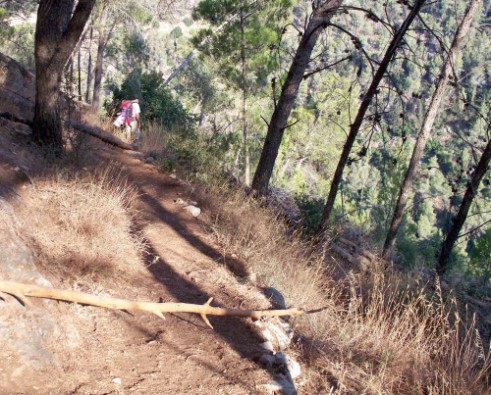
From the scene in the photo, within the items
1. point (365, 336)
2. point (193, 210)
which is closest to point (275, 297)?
point (365, 336)

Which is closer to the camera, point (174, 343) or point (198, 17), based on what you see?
point (174, 343)

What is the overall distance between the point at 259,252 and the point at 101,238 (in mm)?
1562

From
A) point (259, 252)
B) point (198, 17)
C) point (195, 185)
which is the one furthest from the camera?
point (198, 17)

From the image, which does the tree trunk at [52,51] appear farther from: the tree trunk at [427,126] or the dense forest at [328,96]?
the tree trunk at [427,126]

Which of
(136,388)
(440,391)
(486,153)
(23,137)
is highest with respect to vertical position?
(486,153)

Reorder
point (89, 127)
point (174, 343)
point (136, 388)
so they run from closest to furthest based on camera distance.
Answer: point (136, 388), point (174, 343), point (89, 127)

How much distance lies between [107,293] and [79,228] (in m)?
0.73

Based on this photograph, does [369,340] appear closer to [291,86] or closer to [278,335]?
[278,335]

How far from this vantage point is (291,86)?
640 centimetres

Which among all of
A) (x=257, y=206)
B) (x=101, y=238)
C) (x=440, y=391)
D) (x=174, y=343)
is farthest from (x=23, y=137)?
(x=440, y=391)

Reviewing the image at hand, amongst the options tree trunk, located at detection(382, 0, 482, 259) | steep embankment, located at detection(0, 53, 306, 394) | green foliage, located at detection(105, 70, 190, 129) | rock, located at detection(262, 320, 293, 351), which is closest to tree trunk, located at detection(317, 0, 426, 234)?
steep embankment, located at detection(0, 53, 306, 394)

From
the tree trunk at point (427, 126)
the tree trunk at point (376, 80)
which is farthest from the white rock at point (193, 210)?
the tree trunk at point (427, 126)

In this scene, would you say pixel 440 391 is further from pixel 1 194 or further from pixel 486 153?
pixel 486 153

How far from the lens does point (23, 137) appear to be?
5352mm
